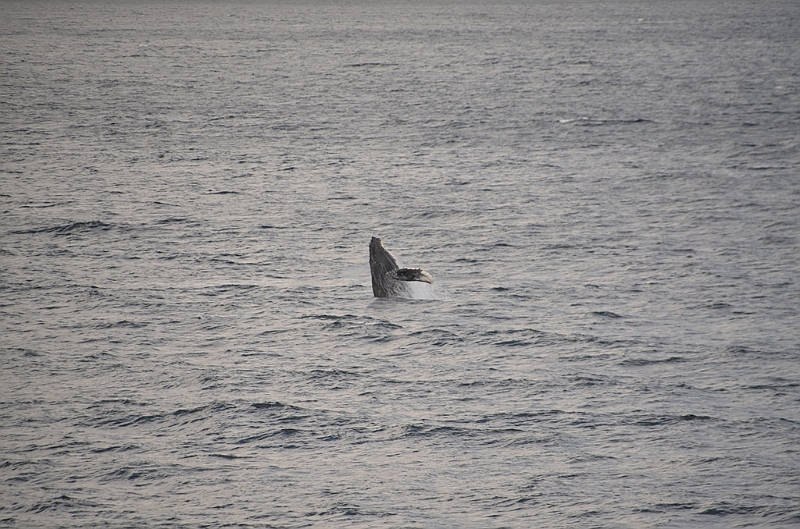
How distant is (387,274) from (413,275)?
0.54 meters

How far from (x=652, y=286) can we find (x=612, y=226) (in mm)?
5602

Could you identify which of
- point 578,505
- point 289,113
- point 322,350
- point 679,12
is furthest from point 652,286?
point 679,12

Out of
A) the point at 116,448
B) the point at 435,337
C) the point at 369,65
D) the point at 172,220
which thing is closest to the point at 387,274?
the point at 435,337

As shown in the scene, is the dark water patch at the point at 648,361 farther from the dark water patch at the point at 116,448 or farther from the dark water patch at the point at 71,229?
the dark water patch at the point at 71,229

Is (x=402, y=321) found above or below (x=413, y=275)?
below

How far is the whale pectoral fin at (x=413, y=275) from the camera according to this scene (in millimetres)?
20469

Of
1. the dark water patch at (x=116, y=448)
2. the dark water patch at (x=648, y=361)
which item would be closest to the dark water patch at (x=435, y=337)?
the dark water patch at (x=648, y=361)

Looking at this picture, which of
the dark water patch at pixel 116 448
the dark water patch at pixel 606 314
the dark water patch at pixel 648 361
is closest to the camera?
the dark water patch at pixel 116 448

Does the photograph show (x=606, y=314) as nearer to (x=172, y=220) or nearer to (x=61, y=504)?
(x=61, y=504)

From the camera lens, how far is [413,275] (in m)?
20.6

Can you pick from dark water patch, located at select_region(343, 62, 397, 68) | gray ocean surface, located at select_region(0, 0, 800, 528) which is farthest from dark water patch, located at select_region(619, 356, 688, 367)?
dark water patch, located at select_region(343, 62, 397, 68)

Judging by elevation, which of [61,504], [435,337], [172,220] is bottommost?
[61,504]

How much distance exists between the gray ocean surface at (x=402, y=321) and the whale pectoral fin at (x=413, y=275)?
570mm

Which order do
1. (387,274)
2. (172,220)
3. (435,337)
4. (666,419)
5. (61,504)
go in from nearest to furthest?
(61,504) < (666,419) < (435,337) < (387,274) < (172,220)
